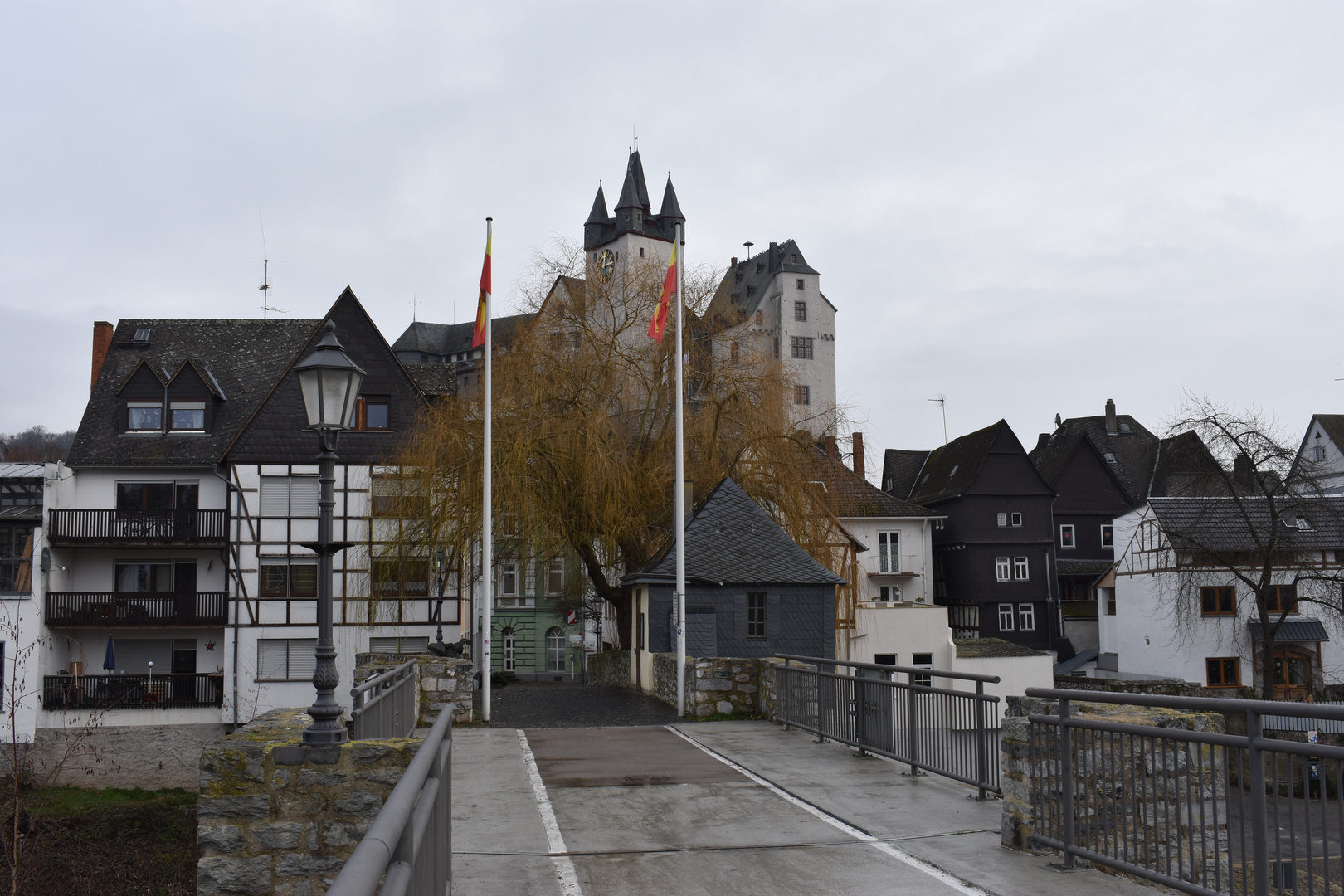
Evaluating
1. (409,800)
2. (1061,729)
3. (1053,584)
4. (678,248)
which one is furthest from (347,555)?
(1053,584)

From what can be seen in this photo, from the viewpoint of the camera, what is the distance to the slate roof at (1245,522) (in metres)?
37.2

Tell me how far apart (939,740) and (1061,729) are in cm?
335

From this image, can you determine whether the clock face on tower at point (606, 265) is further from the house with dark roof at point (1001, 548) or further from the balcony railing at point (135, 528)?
the house with dark roof at point (1001, 548)

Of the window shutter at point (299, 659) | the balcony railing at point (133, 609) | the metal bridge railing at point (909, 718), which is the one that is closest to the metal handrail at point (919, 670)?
the metal bridge railing at point (909, 718)

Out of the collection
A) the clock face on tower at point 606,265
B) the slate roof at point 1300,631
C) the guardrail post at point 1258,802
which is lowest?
the slate roof at point 1300,631

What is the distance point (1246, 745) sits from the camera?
218 inches

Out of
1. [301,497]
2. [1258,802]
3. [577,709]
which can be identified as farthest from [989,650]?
[1258,802]

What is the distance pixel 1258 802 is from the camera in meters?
5.41

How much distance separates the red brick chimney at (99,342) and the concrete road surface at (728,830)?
108ft

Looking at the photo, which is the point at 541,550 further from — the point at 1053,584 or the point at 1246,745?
the point at 1053,584

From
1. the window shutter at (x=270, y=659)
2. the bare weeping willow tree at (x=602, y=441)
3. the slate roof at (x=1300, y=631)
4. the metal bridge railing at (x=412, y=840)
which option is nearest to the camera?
the metal bridge railing at (x=412, y=840)

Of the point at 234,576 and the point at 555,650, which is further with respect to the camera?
the point at 555,650

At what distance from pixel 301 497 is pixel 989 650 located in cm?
2441

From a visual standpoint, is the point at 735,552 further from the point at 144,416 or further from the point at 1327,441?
the point at 1327,441
